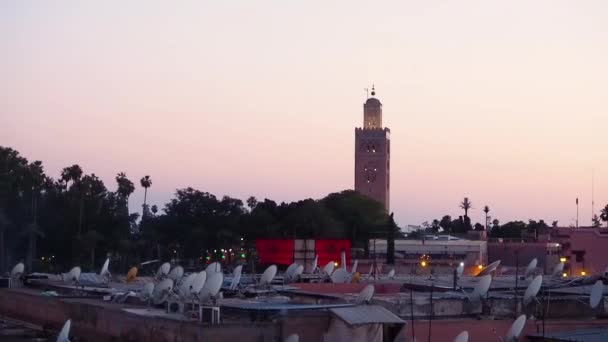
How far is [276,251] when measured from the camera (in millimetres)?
48906

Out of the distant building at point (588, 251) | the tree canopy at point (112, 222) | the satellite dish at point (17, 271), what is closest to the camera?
the satellite dish at point (17, 271)

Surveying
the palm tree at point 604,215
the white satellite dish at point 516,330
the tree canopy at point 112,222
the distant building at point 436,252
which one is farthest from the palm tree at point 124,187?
the white satellite dish at point 516,330

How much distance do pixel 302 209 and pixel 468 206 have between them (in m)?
33.5

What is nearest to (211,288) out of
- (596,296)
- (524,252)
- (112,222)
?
(596,296)

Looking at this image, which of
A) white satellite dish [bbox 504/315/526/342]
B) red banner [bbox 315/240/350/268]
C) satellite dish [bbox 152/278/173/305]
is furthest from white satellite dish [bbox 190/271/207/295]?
red banner [bbox 315/240/350/268]

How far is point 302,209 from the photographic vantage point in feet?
225

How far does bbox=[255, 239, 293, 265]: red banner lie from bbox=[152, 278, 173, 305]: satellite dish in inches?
957

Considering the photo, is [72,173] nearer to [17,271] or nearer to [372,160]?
[17,271]

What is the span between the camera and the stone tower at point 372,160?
93750 millimetres

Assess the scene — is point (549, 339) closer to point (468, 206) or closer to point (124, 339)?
point (124, 339)

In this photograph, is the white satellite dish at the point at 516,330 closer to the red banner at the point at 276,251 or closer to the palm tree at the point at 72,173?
the red banner at the point at 276,251

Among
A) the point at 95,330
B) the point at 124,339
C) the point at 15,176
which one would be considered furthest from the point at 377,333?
the point at 15,176

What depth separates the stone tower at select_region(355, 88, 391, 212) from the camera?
93.8m

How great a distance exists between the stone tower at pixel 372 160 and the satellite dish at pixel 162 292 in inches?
2735
